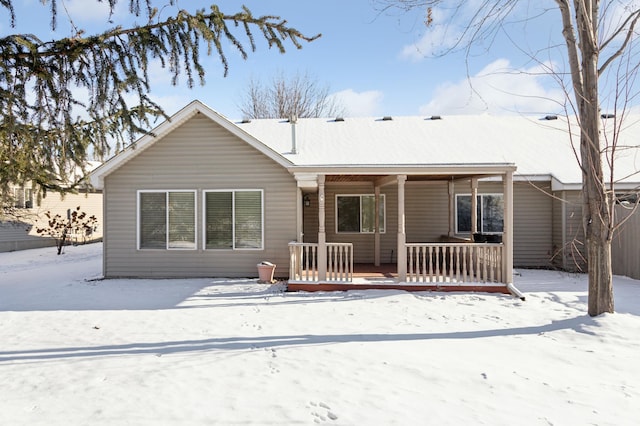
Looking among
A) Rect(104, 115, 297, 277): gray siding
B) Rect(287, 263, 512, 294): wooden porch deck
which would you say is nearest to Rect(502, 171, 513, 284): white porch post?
Rect(287, 263, 512, 294): wooden porch deck

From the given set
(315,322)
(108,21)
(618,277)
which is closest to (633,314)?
(618,277)

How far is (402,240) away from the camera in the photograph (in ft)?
27.4

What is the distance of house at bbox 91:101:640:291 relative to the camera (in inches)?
331

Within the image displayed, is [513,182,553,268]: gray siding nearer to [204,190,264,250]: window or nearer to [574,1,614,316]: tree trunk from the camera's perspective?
[574,1,614,316]: tree trunk

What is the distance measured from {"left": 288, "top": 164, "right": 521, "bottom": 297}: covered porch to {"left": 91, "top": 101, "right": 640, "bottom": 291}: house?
0.12ft

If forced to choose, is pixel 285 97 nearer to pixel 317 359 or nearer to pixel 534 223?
pixel 534 223

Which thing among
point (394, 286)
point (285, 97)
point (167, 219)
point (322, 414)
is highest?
point (285, 97)

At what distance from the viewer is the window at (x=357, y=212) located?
39.7 ft

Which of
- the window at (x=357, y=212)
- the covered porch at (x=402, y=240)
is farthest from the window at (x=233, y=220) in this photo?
the window at (x=357, y=212)

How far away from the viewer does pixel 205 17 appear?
3285mm

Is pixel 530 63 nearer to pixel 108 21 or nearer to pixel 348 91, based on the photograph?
pixel 108 21

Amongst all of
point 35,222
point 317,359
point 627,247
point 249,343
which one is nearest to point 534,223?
point 627,247

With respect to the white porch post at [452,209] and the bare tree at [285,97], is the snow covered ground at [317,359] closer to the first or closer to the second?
the white porch post at [452,209]

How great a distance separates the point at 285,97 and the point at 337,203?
17705 millimetres
